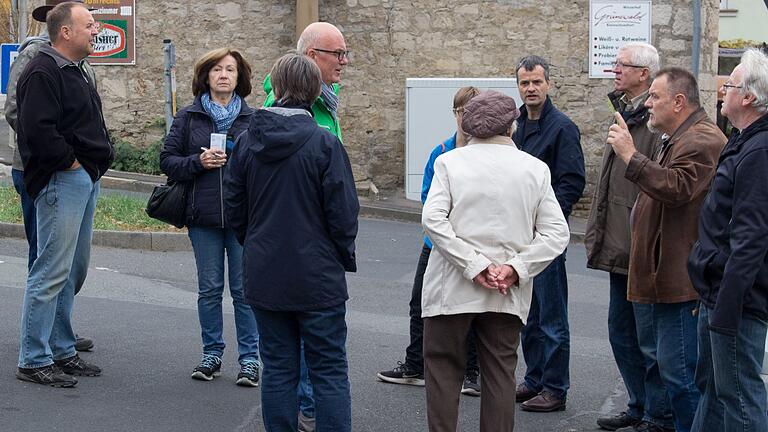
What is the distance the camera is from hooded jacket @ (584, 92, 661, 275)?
5641mm

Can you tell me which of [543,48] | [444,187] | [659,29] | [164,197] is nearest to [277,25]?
[543,48]

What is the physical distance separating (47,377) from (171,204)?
3.80ft

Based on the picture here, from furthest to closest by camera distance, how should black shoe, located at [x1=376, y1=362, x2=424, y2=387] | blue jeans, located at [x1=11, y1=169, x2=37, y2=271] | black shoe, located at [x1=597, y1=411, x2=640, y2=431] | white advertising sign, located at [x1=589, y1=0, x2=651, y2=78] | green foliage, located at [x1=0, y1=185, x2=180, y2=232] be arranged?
white advertising sign, located at [x1=589, y1=0, x2=651, y2=78] < green foliage, located at [x1=0, y1=185, x2=180, y2=232] < black shoe, located at [x1=376, y1=362, x2=424, y2=387] < blue jeans, located at [x1=11, y1=169, x2=37, y2=271] < black shoe, located at [x1=597, y1=411, x2=640, y2=431]

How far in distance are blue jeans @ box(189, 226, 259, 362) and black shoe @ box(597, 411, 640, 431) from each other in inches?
78.5

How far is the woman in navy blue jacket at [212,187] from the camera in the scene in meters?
6.21

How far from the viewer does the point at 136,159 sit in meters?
Result: 17.2

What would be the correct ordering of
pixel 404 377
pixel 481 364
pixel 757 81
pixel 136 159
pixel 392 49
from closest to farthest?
pixel 757 81
pixel 481 364
pixel 404 377
pixel 392 49
pixel 136 159

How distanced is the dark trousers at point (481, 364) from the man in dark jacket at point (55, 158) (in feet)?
7.15

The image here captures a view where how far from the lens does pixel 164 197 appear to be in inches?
247

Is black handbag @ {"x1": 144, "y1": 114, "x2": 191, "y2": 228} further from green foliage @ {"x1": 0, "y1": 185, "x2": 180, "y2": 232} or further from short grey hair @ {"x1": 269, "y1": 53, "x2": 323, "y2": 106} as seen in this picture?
green foliage @ {"x1": 0, "y1": 185, "x2": 180, "y2": 232}

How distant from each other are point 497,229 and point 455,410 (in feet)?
2.82

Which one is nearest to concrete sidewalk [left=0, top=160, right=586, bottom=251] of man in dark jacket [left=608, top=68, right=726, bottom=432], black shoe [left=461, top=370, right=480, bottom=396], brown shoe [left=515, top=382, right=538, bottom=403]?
black shoe [left=461, top=370, right=480, bottom=396]

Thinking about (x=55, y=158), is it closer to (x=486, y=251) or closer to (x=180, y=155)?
(x=180, y=155)

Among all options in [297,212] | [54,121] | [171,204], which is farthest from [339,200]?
[54,121]
